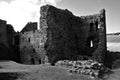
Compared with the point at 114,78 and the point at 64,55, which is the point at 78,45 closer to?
the point at 64,55

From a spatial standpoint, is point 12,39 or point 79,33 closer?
point 79,33

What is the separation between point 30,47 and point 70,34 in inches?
254

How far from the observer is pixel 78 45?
25531 millimetres

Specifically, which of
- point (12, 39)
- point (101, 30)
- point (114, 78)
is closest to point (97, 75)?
point (114, 78)

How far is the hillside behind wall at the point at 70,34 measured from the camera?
59.6 feet

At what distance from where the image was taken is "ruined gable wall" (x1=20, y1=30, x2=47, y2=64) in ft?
74.4

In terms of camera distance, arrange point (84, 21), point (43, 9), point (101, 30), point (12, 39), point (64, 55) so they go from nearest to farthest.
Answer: point (43, 9) < point (64, 55) < point (101, 30) < point (84, 21) < point (12, 39)

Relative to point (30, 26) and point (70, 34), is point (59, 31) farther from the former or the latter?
point (30, 26)

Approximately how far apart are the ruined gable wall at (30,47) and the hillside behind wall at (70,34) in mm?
3840

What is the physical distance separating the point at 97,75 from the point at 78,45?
12.9m

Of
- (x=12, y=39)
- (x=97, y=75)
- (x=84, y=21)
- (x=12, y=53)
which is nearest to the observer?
(x=97, y=75)

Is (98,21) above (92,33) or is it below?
above

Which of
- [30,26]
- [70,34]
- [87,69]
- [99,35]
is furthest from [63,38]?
[30,26]

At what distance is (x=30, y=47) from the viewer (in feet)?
80.9
